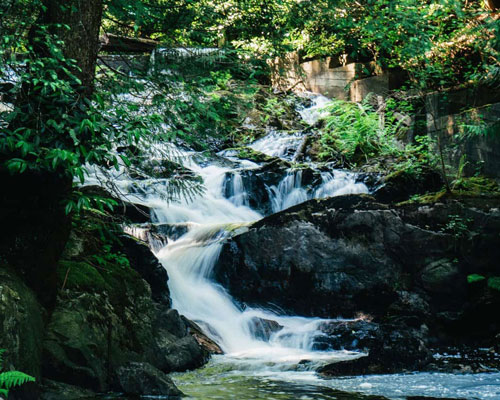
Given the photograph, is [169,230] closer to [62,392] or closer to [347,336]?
[347,336]

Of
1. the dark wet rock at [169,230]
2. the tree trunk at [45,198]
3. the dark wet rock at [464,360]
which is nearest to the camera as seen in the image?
the tree trunk at [45,198]

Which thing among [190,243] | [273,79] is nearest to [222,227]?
[190,243]

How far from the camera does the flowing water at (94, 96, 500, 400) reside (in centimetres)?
585

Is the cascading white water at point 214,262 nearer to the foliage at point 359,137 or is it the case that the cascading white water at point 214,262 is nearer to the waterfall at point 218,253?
the waterfall at point 218,253

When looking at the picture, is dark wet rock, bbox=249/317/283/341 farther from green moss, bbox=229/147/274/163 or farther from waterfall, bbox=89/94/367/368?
green moss, bbox=229/147/274/163

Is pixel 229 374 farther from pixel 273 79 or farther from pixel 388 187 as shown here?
pixel 273 79

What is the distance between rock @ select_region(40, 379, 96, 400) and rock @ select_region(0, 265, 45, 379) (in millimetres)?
165

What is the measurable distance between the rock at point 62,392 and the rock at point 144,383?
33 centimetres

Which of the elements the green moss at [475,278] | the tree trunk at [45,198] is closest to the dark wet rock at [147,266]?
the tree trunk at [45,198]

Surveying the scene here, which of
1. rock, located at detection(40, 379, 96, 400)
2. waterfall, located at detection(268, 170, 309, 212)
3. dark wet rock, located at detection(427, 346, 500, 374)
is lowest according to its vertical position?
dark wet rock, located at detection(427, 346, 500, 374)

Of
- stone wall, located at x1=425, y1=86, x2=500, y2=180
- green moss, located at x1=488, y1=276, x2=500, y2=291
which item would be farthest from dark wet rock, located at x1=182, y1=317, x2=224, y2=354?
stone wall, located at x1=425, y1=86, x2=500, y2=180

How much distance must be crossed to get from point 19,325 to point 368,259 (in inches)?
263

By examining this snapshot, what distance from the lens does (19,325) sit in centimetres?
471

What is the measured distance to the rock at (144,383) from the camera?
5320 mm
